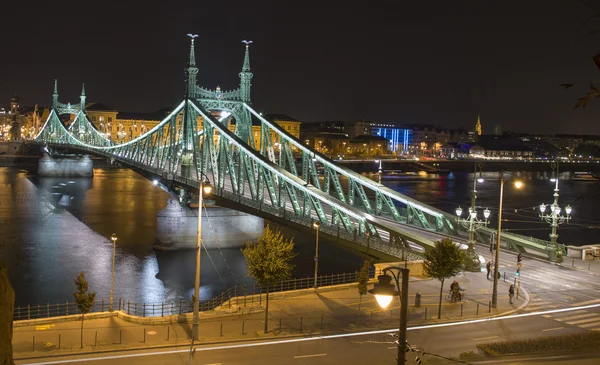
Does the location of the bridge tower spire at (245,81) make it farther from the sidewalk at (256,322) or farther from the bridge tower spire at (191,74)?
the sidewalk at (256,322)

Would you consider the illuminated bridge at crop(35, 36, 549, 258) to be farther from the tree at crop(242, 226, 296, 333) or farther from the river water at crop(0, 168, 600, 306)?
the tree at crop(242, 226, 296, 333)

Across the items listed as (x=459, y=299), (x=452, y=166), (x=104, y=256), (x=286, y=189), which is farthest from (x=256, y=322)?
(x=452, y=166)

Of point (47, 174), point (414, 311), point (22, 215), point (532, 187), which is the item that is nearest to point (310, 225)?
point (414, 311)

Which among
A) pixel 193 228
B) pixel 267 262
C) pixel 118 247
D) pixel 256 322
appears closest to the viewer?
pixel 256 322

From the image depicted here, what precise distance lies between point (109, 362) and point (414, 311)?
432 inches

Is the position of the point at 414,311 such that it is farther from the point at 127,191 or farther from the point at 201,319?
the point at 127,191

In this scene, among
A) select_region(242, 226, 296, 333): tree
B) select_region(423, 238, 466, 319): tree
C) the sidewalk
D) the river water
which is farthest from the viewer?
the river water

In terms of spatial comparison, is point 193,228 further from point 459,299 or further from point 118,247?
point 459,299

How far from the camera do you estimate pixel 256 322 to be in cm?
2062

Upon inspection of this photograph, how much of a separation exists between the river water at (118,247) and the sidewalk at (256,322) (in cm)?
620

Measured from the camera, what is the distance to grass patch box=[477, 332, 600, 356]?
16547 millimetres

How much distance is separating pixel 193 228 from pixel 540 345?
3604 cm

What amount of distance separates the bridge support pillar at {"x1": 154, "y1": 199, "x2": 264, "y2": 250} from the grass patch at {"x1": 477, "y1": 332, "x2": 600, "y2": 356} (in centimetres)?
3398

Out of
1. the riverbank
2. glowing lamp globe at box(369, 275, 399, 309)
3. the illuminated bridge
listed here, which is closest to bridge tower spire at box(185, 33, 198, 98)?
the illuminated bridge
